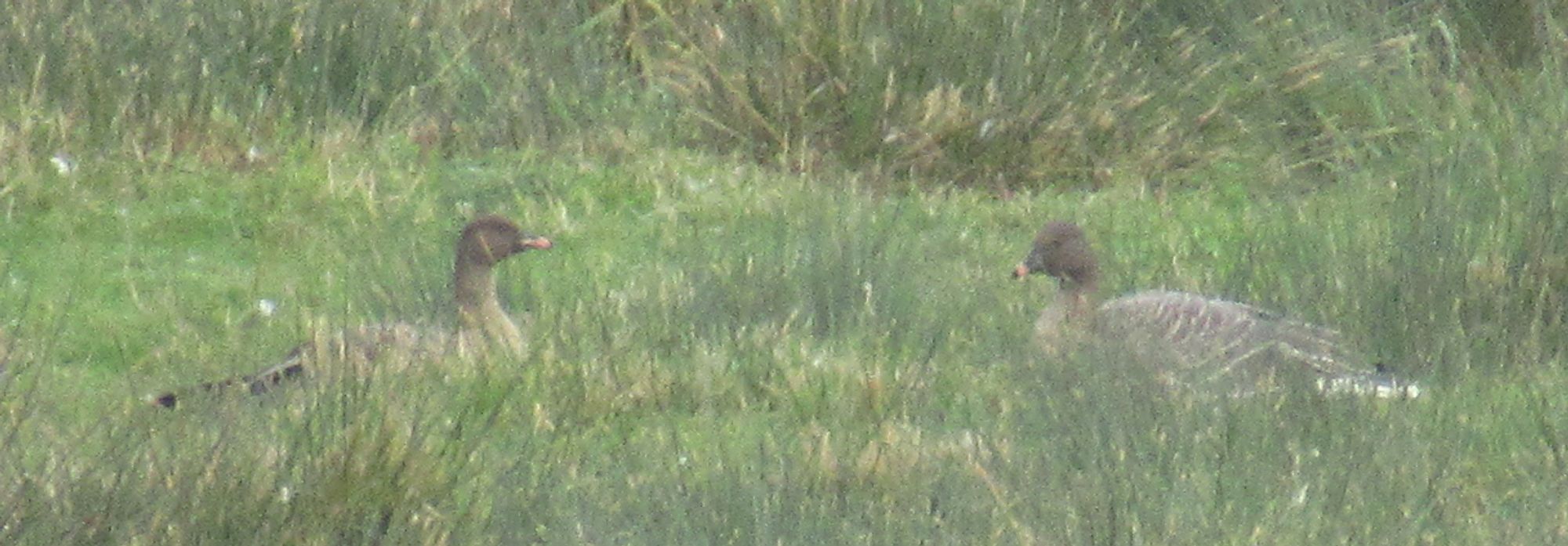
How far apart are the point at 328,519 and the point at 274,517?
128mm

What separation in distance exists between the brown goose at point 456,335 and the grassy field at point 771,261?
11 centimetres

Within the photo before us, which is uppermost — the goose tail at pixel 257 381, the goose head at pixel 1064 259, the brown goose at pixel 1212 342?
the goose tail at pixel 257 381

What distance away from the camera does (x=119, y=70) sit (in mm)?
10836

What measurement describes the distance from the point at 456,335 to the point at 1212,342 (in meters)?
1.89

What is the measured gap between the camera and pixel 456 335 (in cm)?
714

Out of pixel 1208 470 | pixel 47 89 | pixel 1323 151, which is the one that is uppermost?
pixel 1208 470

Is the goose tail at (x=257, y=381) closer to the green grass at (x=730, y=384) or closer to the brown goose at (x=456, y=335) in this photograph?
the brown goose at (x=456, y=335)

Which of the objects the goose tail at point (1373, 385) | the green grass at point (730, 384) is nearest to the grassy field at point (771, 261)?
the green grass at point (730, 384)

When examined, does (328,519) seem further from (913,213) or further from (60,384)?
(913,213)

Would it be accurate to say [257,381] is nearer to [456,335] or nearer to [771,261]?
[456,335]

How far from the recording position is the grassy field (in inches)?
206

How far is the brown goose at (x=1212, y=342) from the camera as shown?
6570mm

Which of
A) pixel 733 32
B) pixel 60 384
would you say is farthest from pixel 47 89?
pixel 60 384

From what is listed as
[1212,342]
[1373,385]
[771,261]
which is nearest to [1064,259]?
[771,261]
